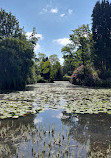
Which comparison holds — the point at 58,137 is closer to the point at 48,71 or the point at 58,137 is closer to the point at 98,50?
the point at 98,50

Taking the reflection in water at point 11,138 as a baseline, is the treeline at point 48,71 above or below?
above

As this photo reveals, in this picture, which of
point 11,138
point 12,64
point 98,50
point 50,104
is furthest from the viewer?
point 98,50

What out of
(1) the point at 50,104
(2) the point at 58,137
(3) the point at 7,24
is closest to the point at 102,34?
(3) the point at 7,24

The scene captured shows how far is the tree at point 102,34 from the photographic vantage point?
22172 millimetres

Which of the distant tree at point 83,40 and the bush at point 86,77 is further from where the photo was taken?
the distant tree at point 83,40

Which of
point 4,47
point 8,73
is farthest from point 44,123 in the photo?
point 4,47

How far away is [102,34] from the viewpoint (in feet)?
75.4

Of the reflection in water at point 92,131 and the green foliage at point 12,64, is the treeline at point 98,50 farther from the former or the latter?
the reflection in water at point 92,131

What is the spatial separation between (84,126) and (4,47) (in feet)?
36.9

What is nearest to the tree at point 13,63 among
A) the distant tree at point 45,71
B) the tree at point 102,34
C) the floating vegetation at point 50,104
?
the floating vegetation at point 50,104

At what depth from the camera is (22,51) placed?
1459 cm

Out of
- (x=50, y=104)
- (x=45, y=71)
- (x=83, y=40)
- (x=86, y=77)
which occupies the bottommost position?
(x=50, y=104)

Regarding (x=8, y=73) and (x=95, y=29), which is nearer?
(x=8, y=73)

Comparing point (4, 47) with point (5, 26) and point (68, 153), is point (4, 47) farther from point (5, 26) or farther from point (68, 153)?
point (68, 153)
